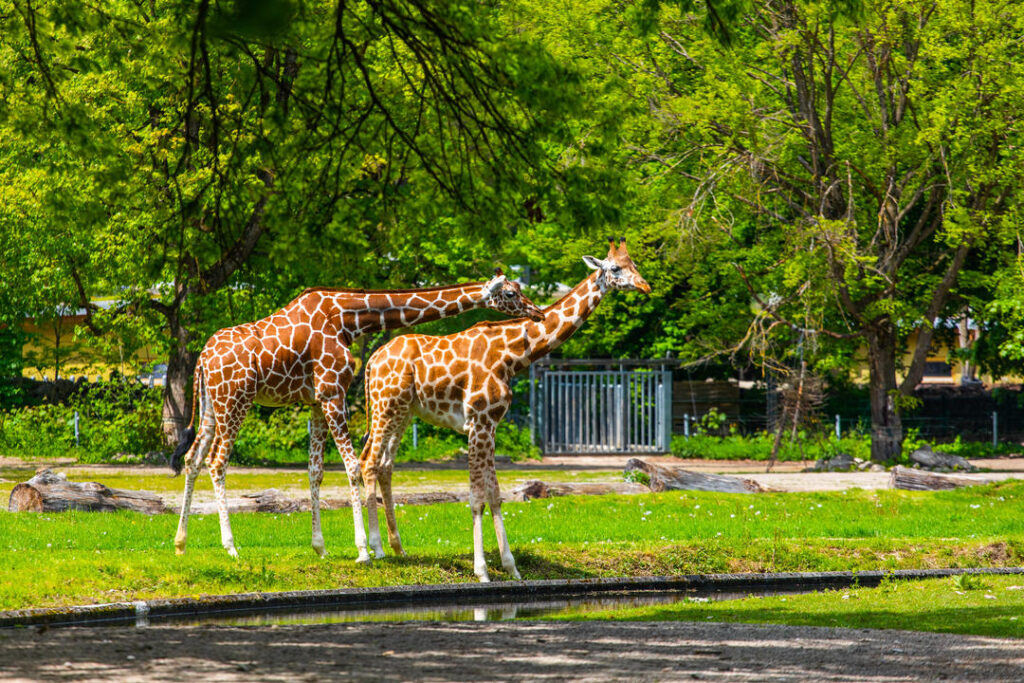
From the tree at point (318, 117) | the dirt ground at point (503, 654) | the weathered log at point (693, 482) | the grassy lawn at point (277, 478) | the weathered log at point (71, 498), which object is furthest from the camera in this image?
the grassy lawn at point (277, 478)

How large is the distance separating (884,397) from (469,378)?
18.1 m

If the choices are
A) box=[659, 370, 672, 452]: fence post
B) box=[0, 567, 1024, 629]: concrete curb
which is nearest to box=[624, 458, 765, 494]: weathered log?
box=[0, 567, 1024, 629]: concrete curb

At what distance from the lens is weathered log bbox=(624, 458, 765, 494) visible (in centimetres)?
2020

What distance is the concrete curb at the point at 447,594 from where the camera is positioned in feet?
34.1

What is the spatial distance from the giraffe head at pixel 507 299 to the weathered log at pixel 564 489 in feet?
20.7

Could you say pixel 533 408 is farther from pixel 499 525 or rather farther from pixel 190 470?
pixel 190 470

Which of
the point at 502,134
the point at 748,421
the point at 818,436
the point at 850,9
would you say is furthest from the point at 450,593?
the point at 748,421

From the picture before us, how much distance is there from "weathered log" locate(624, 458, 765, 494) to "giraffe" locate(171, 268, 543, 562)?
771 centimetres

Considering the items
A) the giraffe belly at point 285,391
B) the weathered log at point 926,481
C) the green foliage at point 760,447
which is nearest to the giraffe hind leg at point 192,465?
the giraffe belly at point 285,391

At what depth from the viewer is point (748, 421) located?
34156 millimetres

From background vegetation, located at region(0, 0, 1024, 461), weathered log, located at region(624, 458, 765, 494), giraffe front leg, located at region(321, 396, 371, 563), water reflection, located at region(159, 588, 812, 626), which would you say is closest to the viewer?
water reflection, located at region(159, 588, 812, 626)

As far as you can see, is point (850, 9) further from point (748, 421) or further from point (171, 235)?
point (748, 421)

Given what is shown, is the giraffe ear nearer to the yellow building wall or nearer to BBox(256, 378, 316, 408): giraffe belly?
BBox(256, 378, 316, 408): giraffe belly

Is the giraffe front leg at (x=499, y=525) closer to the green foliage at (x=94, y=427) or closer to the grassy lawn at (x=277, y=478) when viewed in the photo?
the grassy lawn at (x=277, y=478)
